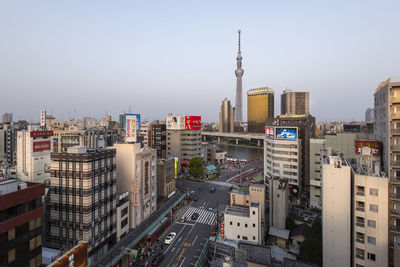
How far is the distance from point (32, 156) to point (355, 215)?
45.1 metres

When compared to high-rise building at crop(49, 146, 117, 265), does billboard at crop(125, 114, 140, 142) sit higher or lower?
higher

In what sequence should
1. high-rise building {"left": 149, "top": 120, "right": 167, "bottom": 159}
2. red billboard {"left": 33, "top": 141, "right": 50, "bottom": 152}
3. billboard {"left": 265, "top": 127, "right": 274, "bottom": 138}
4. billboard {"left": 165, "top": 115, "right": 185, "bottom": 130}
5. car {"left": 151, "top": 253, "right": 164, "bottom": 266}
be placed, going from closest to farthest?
car {"left": 151, "top": 253, "right": 164, "bottom": 266}, red billboard {"left": 33, "top": 141, "right": 50, "bottom": 152}, billboard {"left": 265, "top": 127, "right": 274, "bottom": 138}, billboard {"left": 165, "top": 115, "right": 185, "bottom": 130}, high-rise building {"left": 149, "top": 120, "right": 167, "bottom": 159}

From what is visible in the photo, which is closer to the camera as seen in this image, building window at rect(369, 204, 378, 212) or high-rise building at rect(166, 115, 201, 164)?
building window at rect(369, 204, 378, 212)

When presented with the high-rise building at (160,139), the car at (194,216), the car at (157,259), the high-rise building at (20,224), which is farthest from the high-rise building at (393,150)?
the high-rise building at (160,139)

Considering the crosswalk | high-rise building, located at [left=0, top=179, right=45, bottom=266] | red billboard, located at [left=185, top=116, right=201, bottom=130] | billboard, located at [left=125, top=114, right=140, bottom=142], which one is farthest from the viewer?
red billboard, located at [left=185, top=116, right=201, bottom=130]

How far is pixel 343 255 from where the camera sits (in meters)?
21.7

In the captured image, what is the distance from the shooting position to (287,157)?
1881 inches

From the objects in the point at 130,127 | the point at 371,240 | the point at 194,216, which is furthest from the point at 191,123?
the point at 371,240

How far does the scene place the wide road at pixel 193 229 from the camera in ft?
88.9

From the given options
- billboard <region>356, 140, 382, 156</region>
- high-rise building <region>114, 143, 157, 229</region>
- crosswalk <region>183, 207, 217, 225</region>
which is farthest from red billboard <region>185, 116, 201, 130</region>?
billboard <region>356, 140, 382, 156</region>

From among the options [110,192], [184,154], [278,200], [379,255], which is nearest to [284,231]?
[278,200]

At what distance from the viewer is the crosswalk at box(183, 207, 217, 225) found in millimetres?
37656

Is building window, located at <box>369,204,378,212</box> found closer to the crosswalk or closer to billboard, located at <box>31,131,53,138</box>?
the crosswalk

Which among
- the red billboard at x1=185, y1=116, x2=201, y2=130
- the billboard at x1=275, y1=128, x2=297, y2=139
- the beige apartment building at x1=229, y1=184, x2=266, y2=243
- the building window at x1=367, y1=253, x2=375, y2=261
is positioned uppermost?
the red billboard at x1=185, y1=116, x2=201, y2=130
